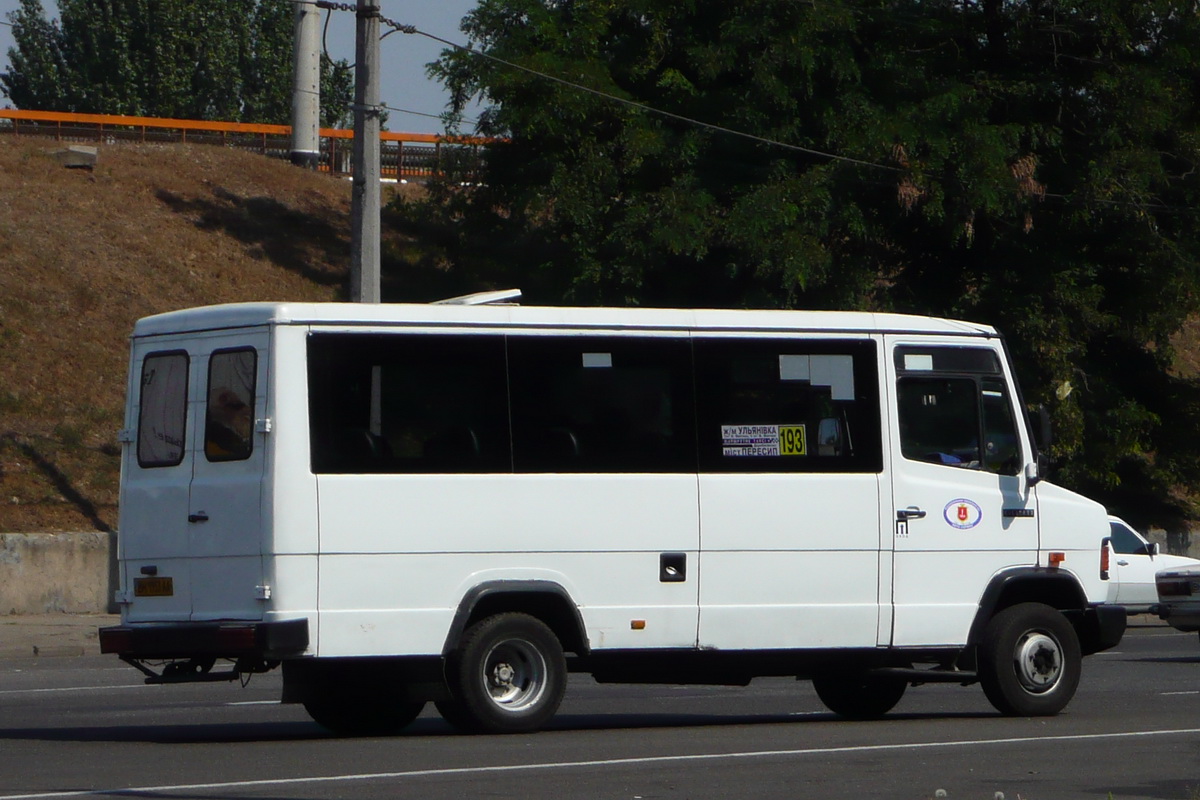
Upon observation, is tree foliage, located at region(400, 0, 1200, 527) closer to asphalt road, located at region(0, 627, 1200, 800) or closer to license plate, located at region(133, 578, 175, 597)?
asphalt road, located at region(0, 627, 1200, 800)

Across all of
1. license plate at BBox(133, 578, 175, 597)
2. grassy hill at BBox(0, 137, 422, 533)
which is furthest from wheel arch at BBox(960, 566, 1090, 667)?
grassy hill at BBox(0, 137, 422, 533)

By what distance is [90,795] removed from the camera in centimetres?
811

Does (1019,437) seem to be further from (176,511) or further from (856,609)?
(176,511)

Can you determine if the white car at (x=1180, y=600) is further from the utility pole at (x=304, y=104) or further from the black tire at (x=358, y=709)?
the utility pole at (x=304, y=104)

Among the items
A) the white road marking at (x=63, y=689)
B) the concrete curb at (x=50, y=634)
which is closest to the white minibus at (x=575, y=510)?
the white road marking at (x=63, y=689)

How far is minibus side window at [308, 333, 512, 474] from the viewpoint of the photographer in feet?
34.3

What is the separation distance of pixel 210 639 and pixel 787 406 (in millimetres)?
3953

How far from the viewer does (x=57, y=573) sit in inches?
883

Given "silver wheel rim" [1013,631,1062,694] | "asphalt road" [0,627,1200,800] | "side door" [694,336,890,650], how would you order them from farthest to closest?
"silver wheel rim" [1013,631,1062,694]
"side door" [694,336,890,650]
"asphalt road" [0,627,1200,800]

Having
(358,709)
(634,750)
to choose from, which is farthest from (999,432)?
(358,709)

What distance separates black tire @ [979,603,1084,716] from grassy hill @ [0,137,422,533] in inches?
622

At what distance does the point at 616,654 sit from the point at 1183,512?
88.1ft

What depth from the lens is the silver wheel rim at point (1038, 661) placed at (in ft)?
39.6

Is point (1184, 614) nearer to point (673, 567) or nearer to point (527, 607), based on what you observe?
point (673, 567)
